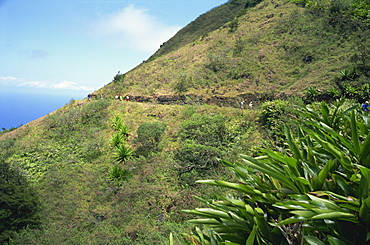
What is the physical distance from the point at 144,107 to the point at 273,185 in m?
16.5

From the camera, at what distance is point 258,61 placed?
75.8 ft

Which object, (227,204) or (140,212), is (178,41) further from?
(227,204)

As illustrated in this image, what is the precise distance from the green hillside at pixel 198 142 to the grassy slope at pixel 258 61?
174 mm

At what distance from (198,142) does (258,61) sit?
53.9 ft

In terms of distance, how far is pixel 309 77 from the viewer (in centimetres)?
1739

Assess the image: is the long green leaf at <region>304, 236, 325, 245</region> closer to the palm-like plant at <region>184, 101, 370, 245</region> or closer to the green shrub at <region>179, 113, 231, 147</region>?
the palm-like plant at <region>184, 101, 370, 245</region>

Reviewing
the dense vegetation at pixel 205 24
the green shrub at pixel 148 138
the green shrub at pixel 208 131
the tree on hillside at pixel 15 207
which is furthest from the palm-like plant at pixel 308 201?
the dense vegetation at pixel 205 24

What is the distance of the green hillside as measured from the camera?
71.3 inches

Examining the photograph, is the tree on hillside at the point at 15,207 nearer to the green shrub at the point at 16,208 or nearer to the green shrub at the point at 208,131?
the green shrub at the point at 16,208

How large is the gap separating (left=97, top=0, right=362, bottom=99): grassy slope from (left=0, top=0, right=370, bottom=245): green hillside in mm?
174

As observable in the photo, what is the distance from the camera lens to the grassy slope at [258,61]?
60.5ft

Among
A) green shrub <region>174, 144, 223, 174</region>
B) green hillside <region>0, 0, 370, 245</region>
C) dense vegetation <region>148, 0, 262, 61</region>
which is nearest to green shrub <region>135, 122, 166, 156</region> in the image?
green hillside <region>0, 0, 370, 245</region>

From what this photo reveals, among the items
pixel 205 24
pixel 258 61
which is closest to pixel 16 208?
pixel 258 61

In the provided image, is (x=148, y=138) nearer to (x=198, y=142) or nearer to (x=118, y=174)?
(x=118, y=174)
